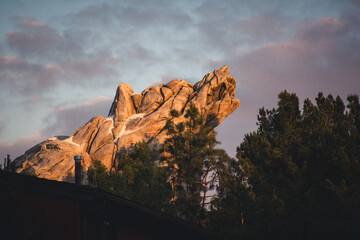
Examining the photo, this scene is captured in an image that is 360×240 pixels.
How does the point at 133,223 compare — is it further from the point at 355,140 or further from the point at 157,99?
the point at 157,99

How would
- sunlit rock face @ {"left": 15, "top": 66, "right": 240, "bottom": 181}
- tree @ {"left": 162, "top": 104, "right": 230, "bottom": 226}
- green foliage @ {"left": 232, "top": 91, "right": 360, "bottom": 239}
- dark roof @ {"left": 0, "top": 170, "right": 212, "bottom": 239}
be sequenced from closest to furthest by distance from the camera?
dark roof @ {"left": 0, "top": 170, "right": 212, "bottom": 239}
green foliage @ {"left": 232, "top": 91, "right": 360, "bottom": 239}
tree @ {"left": 162, "top": 104, "right": 230, "bottom": 226}
sunlit rock face @ {"left": 15, "top": 66, "right": 240, "bottom": 181}

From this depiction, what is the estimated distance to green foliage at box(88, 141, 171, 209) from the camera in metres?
41.9

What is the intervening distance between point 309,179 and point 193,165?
18.0 meters

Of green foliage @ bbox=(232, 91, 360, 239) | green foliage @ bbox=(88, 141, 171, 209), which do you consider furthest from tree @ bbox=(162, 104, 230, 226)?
green foliage @ bbox=(232, 91, 360, 239)

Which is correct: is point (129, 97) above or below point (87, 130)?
above

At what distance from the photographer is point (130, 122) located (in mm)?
69812

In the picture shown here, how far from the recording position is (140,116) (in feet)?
233

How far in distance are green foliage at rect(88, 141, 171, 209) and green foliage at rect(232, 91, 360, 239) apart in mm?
14348

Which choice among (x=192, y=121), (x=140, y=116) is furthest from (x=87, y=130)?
(x=192, y=121)

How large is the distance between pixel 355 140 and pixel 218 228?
468 inches

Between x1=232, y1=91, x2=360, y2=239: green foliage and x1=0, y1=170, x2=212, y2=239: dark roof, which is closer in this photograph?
x1=0, y1=170, x2=212, y2=239: dark roof

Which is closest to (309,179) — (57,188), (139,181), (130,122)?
(57,188)

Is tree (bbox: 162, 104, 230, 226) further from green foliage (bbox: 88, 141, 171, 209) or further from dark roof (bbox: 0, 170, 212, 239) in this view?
dark roof (bbox: 0, 170, 212, 239)

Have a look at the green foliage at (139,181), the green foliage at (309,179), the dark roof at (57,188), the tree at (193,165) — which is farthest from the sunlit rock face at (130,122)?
the dark roof at (57,188)
